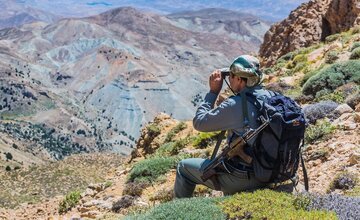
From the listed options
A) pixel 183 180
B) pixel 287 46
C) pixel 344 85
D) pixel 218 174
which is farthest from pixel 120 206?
pixel 287 46

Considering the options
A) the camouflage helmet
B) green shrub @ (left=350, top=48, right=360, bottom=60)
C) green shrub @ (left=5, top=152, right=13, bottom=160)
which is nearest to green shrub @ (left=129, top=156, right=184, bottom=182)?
the camouflage helmet

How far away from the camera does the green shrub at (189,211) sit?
5321 mm

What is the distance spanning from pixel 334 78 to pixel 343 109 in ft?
11.0

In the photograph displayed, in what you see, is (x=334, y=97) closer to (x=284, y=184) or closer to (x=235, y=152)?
(x=284, y=184)

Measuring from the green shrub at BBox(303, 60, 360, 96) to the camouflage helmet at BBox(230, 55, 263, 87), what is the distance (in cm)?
836

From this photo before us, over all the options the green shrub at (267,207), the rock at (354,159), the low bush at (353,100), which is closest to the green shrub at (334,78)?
the low bush at (353,100)

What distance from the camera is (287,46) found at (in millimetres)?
30062

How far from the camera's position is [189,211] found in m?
5.46

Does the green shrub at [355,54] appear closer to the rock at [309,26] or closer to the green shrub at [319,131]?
the green shrub at [319,131]

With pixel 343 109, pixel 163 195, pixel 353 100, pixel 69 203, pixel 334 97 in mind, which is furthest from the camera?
pixel 69 203

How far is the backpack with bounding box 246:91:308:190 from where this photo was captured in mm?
5367

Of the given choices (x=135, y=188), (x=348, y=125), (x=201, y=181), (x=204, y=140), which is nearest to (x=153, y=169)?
(x=135, y=188)

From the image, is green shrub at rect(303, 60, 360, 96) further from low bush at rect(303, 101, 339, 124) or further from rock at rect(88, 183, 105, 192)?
rock at rect(88, 183, 105, 192)

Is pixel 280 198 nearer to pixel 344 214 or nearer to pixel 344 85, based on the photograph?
pixel 344 214
